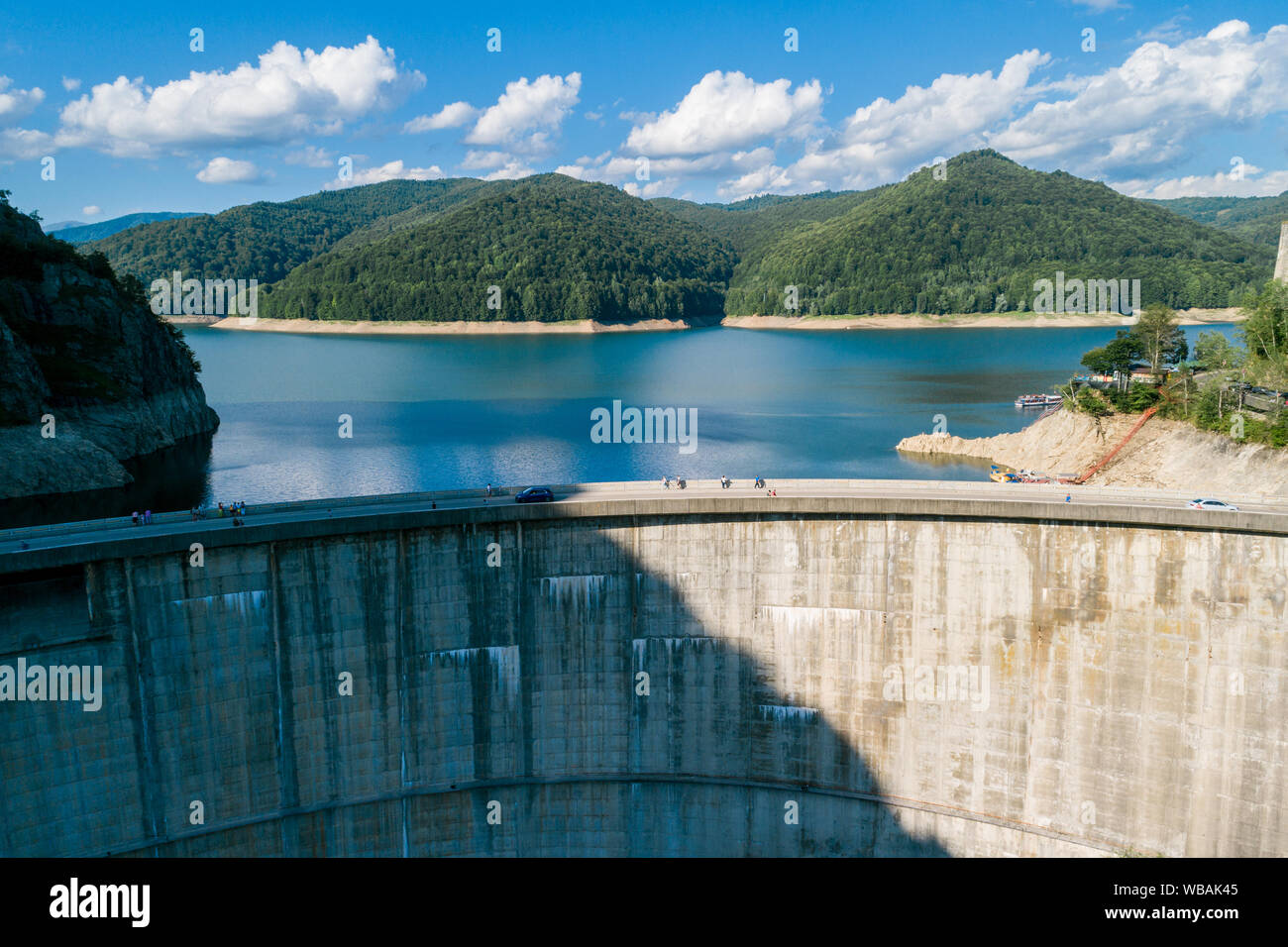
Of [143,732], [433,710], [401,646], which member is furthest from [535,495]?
[143,732]

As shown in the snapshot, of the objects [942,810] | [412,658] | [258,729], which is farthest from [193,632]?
[942,810]

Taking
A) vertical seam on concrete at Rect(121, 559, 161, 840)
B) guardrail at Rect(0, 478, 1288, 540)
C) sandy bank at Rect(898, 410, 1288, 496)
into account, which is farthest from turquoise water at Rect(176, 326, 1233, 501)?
vertical seam on concrete at Rect(121, 559, 161, 840)

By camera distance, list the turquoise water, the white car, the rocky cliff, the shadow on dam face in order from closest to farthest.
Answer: the shadow on dam face < the white car < the rocky cliff < the turquoise water

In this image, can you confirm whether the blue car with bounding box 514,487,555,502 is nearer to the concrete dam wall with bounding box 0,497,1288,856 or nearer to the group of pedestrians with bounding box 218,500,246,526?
the concrete dam wall with bounding box 0,497,1288,856

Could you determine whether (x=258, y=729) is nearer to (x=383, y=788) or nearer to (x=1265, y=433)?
(x=383, y=788)

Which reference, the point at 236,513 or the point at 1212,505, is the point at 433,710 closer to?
the point at 236,513
